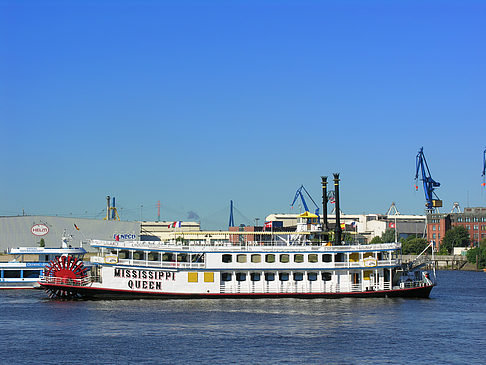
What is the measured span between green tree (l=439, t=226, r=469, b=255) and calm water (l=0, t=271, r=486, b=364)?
110226 millimetres

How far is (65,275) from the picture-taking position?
66.6 metres

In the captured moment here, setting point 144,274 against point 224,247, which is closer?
point 144,274

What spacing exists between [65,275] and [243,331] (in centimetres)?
2473

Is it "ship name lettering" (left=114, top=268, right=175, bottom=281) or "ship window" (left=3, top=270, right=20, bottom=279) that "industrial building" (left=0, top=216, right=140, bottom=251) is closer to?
"ship window" (left=3, top=270, right=20, bottom=279)

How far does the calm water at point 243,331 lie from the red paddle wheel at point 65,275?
1.78 metres

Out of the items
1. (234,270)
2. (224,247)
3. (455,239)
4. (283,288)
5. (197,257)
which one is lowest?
(283,288)

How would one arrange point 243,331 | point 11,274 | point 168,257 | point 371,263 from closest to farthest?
point 243,331
point 371,263
point 168,257
point 11,274

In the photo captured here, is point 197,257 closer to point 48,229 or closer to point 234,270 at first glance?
point 234,270

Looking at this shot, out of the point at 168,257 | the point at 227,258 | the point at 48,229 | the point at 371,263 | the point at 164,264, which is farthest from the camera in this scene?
the point at 48,229

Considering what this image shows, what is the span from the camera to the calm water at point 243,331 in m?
41.6

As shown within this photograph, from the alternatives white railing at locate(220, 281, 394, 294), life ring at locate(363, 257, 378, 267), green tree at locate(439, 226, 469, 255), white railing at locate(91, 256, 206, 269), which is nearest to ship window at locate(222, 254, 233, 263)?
white railing at locate(91, 256, 206, 269)

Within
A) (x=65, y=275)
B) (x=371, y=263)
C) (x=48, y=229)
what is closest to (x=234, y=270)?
(x=371, y=263)

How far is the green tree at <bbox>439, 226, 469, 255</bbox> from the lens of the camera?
172375mm

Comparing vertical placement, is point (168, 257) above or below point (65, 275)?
above
